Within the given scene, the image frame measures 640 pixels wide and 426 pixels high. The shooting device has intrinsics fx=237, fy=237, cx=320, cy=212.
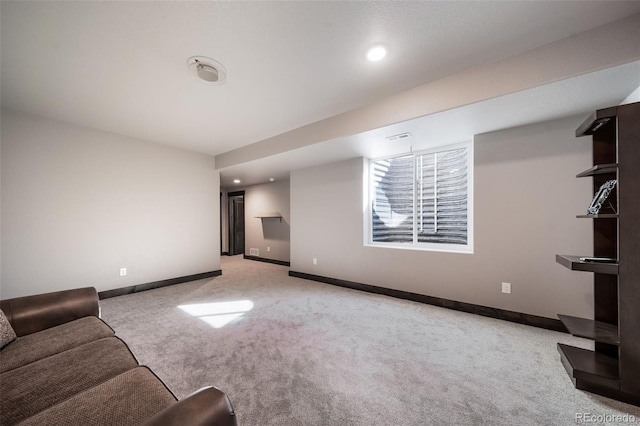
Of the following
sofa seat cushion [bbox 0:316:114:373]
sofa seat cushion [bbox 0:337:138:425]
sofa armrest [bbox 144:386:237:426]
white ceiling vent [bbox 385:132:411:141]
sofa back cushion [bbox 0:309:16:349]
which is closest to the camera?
sofa armrest [bbox 144:386:237:426]

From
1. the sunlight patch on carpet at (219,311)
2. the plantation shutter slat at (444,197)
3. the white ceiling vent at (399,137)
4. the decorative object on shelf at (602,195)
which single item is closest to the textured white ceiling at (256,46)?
the white ceiling vent at (399,137)

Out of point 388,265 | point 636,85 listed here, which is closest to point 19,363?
point 388,265

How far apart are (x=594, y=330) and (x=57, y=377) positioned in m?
3.24

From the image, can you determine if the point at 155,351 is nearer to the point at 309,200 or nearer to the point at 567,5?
the point at 309,200

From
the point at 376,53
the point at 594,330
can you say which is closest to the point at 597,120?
the point at 594,330

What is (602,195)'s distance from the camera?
1708 millimetres

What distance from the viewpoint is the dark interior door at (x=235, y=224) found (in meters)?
7.81

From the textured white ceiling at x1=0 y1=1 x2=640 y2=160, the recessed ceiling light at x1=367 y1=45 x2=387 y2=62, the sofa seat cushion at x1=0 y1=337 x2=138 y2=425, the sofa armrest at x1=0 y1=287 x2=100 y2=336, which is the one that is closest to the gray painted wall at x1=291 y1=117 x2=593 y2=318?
the textured white ceiling at x1=0 y1=1 x2=640 y2=160

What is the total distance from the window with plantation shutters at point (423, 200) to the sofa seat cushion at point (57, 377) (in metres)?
3.56

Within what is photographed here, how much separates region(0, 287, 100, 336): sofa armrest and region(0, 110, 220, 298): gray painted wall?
2.11 m

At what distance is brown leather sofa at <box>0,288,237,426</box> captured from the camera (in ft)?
2.80

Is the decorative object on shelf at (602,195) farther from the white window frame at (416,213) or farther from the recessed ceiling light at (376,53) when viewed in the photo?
the recessed ceiling light at (376,53)

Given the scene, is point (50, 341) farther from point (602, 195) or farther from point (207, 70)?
point (602, 195)

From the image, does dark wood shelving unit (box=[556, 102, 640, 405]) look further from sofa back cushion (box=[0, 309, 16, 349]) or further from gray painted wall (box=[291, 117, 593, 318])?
sofa back cushion (box=[0, 309, 16, 349])
